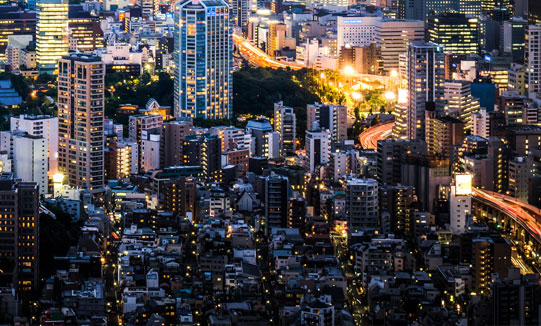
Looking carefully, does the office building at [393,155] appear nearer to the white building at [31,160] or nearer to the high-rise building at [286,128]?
the high-rise building at [286,128]

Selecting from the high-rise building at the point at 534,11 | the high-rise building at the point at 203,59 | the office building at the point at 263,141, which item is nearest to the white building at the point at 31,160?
the office building at the point at 263,141

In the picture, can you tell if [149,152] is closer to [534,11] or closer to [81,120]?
[81,120]

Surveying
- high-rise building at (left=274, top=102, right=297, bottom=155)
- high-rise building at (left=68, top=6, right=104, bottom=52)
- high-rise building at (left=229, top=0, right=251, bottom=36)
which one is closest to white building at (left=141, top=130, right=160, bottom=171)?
high-rise building at (left=274, top=102, right=297, bottom=155)

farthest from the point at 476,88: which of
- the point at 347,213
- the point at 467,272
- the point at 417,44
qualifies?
the point at 467,272

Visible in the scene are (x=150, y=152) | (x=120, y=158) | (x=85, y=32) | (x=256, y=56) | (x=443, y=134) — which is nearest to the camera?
(x=120, y=158)

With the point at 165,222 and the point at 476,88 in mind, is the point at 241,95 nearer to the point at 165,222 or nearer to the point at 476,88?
the point at 476,88

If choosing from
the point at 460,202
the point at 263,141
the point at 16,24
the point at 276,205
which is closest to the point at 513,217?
the point at 460,202

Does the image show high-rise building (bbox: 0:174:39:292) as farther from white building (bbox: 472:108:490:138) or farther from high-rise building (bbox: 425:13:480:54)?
high-rise building (bbox: 425:13:480:54)
